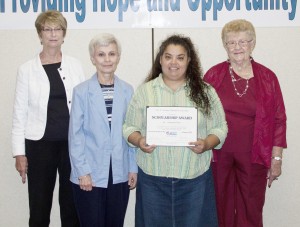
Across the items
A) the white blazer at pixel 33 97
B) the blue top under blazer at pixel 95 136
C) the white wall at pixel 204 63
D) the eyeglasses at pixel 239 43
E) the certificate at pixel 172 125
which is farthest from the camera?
the white wall at pixel 204 63

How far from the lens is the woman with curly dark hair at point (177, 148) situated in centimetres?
212

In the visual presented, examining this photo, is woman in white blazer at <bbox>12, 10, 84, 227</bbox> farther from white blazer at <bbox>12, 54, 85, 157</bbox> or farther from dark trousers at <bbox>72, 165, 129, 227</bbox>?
dark trousers at <bbox>72, 165, 129, 227</bbox>

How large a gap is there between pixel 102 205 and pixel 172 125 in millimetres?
663

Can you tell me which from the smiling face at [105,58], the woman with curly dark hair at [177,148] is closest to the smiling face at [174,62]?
the woman with curly dark hair at [177,148]

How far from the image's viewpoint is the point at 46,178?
8.64 ft

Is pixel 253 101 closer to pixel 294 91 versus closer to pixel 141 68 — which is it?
pixel 294 91

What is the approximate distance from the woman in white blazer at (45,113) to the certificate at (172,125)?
0.74 meters

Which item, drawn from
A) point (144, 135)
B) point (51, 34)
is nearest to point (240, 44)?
point (144, 135)

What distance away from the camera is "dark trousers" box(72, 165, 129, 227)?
223 cm

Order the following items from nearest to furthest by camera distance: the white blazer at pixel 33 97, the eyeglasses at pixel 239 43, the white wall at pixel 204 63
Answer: the eyeglasses at pixel 239 43 < the white blazer at pixel 33 97 < the white wall at pixel 204 63

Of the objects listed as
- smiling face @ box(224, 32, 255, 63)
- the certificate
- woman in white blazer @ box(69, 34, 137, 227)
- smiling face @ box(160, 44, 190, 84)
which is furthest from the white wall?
the certificate

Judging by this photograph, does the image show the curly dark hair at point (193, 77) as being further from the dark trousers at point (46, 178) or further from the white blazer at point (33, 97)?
the dark trousers at point (46, 178)

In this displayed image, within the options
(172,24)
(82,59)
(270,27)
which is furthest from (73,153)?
(270,27)

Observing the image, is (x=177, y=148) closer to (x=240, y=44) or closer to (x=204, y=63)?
(x=240, y=44)
